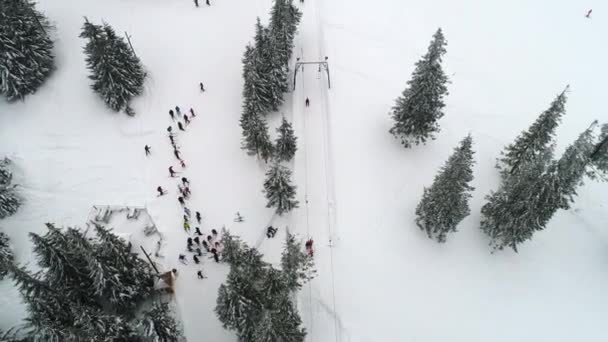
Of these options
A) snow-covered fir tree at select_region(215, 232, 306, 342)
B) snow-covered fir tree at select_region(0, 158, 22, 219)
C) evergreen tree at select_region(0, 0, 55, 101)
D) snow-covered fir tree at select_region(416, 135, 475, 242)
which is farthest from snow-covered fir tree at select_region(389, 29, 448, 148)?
evergreen tree at select_region(0, 0, 55, 101)

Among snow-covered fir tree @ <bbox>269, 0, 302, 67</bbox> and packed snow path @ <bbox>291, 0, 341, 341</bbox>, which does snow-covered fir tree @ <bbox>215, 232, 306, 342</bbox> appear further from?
snow-covered fir tree @ <bbox>269, 0, 302, 67</bbox>

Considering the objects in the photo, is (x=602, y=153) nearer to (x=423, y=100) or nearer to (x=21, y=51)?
(x=423, y=100)

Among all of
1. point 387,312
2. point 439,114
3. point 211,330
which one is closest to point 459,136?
point 439,114

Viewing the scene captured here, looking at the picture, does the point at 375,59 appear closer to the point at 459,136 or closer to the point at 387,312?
the point at 459,136

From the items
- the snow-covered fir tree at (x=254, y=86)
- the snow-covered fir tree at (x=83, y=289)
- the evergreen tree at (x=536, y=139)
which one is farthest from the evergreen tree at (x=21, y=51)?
the evergreen tree at (x=536, y=139)

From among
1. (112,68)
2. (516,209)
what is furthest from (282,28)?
(516,209)

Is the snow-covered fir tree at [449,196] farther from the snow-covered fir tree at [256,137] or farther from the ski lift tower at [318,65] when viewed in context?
the ski lift tower at [318,65]
